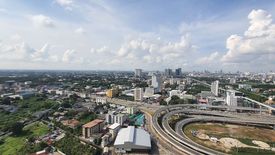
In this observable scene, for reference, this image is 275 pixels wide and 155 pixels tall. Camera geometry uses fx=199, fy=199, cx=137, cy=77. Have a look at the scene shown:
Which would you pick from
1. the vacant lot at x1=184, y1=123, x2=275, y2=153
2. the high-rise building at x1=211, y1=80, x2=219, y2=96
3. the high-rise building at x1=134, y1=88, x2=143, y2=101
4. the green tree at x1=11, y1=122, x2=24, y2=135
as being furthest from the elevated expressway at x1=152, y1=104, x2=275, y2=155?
the high-rise building at x1=211, y1=80, x2=219, y2=96

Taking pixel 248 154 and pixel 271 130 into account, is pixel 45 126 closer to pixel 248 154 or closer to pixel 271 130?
pixel 248 154

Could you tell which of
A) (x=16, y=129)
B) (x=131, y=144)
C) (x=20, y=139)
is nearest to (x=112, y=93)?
(x=16, y=129)

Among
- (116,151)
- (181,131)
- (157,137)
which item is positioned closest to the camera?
(116,151)

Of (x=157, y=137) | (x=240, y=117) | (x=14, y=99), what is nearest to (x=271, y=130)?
(x=240, y=117)

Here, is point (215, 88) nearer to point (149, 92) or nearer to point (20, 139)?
point (149, 92)

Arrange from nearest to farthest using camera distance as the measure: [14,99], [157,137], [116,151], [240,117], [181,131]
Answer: [116,151] → [157,137] → [181,131] → [240,117] → [14,99]

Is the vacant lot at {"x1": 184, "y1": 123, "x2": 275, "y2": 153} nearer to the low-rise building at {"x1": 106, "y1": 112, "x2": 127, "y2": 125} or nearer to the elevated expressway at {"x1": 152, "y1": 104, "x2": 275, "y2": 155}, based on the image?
the elevated expressway at {"x1": 152, "y1": 104, "x2": 275, "y2": 155}

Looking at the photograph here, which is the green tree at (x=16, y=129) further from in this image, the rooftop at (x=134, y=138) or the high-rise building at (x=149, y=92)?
the high-rise building at (x=149, y=92)

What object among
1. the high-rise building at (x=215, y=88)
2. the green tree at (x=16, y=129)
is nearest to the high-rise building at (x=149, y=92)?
the high-rise building at (x=215, y=88)

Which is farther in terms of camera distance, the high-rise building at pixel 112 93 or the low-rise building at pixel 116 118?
the high-rise building at pixel 112 93
